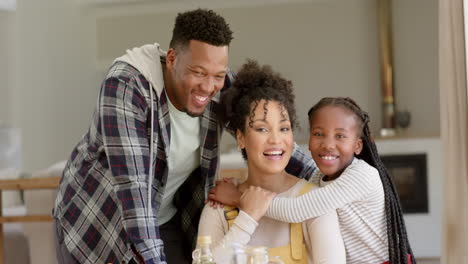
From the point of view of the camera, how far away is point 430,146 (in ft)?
21.5

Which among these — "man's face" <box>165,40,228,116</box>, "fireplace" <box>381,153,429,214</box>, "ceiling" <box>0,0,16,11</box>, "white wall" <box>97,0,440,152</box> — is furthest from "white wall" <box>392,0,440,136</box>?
"man's face" <box>165,40,228,116</box>

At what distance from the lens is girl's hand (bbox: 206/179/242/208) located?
6.01 ft

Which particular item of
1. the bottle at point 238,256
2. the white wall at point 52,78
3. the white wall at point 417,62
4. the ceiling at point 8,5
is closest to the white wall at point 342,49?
the white wall at point 417,62

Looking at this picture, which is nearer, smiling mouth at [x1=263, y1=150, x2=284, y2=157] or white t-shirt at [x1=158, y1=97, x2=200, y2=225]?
smiling mouth at [x1=263, y1=150, x2=284, y2=157]

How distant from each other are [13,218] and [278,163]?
5.51 ft

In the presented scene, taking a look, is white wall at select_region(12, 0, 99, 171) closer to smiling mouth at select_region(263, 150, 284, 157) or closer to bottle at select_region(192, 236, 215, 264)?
smiling mouth at select_region(263, 150, 284, 157)

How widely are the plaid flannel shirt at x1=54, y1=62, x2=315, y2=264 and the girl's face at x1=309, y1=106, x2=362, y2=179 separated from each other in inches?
5.9

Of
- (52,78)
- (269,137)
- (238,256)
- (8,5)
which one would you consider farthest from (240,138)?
(52,78)

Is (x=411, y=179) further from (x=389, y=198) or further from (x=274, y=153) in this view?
(x=274, y=153)

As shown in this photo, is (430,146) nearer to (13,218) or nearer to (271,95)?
(13,218)

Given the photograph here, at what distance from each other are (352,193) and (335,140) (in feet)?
0.61

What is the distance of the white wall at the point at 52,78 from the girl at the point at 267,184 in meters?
5.53

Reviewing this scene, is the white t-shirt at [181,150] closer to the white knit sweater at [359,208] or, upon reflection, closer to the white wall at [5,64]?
the white knit sweater at [359,208]

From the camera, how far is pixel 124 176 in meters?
1.76
